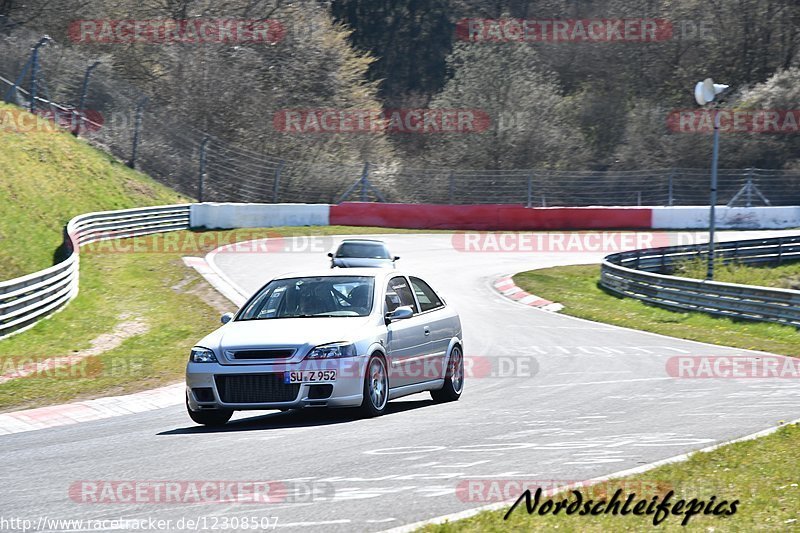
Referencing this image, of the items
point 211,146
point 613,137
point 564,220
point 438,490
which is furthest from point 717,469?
point 613,137

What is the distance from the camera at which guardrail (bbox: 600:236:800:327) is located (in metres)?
23.2

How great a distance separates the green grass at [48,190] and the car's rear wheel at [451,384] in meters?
15.3

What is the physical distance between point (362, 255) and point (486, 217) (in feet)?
56.4

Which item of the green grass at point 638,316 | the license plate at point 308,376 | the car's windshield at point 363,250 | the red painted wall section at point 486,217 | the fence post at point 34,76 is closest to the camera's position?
the license plate at point 308,376

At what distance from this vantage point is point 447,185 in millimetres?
45969

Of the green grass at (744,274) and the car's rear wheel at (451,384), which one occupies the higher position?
the car's rear wheel at (451,384)

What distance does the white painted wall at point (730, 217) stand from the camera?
139ft

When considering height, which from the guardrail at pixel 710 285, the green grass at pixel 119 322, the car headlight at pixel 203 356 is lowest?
the guardrail at pixel 710 285

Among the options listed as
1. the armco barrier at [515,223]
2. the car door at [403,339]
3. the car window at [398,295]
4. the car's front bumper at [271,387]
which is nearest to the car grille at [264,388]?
the car's front bumper at [271,387]

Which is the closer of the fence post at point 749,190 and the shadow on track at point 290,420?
the shadow on track at point 290,420

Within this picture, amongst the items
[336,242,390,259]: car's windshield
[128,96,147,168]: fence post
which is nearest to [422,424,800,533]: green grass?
[336,242,390,259]: car's windshield

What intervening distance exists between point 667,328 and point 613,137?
38.1 m

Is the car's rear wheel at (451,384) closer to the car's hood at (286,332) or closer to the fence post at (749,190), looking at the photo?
the car's hood at (286,332)

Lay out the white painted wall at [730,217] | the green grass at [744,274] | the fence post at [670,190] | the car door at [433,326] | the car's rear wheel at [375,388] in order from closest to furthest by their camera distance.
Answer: the car's rear wheel at [375,388], the car door at [433,326], the green grass at [744,274], the white painted wall at [730,217], the fence post at [670,190]
